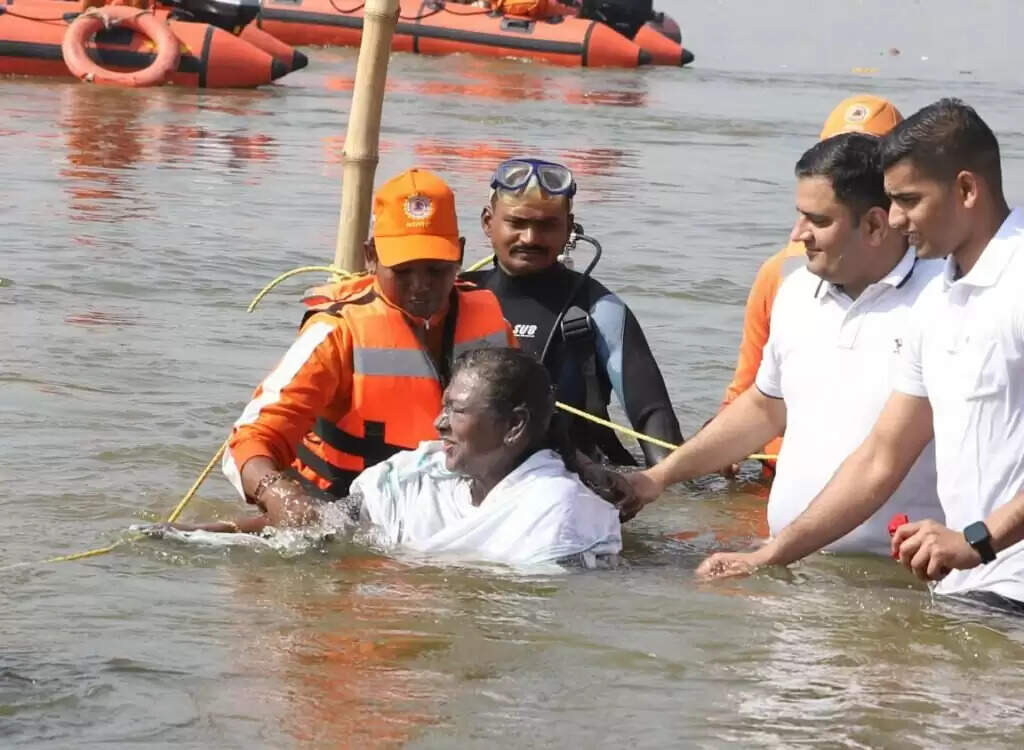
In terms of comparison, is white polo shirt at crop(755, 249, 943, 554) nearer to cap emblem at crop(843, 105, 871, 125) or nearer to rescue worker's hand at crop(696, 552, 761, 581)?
rescue worker's hand at crop(696, 552, 761, 581)

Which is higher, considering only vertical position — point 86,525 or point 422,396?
point 422,396

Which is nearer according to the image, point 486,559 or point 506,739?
point 506,739

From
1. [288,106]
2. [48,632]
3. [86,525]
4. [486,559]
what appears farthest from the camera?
[288,106]

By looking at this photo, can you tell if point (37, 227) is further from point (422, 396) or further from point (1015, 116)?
point (1015, 116)

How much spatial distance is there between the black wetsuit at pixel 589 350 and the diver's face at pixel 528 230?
0.06m

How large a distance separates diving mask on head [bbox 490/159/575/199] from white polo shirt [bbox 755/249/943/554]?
3.82 ft

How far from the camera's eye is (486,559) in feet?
17.8

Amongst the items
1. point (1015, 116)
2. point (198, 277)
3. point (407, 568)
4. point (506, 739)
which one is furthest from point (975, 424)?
point (1015, 116)

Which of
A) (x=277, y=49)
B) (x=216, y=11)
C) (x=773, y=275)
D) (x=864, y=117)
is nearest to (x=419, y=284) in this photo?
(x=773, y=275)

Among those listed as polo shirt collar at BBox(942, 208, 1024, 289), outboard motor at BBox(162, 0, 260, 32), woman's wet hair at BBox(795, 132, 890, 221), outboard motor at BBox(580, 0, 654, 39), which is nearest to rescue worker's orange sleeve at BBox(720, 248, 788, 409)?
woman's wet hair at BBox(795, 132, 890, 221)

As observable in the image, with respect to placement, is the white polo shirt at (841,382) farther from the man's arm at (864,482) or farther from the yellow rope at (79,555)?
the yellow rope at (79,555)

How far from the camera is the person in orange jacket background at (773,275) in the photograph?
6477 millimetres

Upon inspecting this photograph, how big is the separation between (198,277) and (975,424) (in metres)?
8.09

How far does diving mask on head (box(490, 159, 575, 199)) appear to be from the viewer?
6.46 meters
